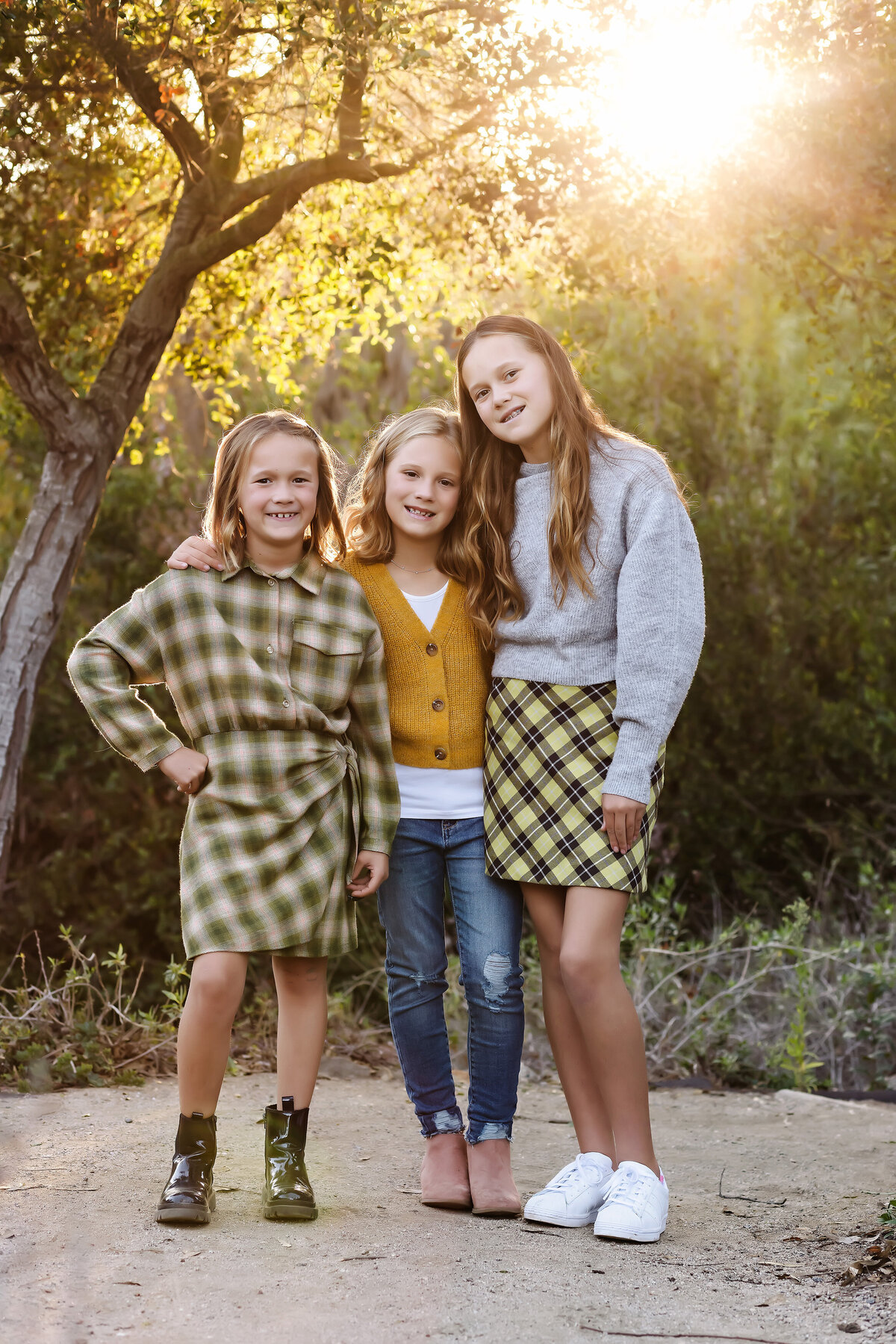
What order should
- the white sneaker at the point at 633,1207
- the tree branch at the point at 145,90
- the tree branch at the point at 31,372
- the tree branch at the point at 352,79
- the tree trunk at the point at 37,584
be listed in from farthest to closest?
the tree trunk at the point at 37,584
the tree branch at the point at 31,372
the tree branch at the point at 145,90
the tree branch at the point at 352,79
the white sneaker at the point at 633,1207

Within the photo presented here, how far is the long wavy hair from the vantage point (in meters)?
2.71

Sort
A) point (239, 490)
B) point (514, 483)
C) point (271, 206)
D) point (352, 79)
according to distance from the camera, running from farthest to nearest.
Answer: point (271, 206)
point (352, 79)
point (514, 483)
point (239, 490)

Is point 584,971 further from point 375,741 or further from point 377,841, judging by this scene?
point 375,741

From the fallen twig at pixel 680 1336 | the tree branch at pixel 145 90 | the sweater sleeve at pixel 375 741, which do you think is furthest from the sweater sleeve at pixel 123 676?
the tree branch at pixel 145 90

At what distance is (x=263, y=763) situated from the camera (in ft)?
8.46

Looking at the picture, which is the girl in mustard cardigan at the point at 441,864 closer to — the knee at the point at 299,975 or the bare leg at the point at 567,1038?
the bare leg at the point at 567,1038

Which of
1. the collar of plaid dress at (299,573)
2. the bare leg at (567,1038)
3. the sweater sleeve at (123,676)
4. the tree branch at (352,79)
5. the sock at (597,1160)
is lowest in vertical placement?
the sock at (597,1160)

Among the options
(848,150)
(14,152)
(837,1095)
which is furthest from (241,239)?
(837,1095)

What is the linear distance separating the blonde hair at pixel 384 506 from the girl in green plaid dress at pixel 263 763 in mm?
175

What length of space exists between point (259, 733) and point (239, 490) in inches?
21.6

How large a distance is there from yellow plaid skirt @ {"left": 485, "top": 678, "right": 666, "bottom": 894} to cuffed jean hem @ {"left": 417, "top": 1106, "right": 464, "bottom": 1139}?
55 centimetres

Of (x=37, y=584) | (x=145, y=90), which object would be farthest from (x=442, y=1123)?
(x=145, y=90)

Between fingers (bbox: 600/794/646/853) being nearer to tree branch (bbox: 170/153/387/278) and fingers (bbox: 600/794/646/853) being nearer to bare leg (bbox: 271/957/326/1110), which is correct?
bare leg (bbox: 271/957/326/1110)

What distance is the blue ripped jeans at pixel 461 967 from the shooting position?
108 inches
